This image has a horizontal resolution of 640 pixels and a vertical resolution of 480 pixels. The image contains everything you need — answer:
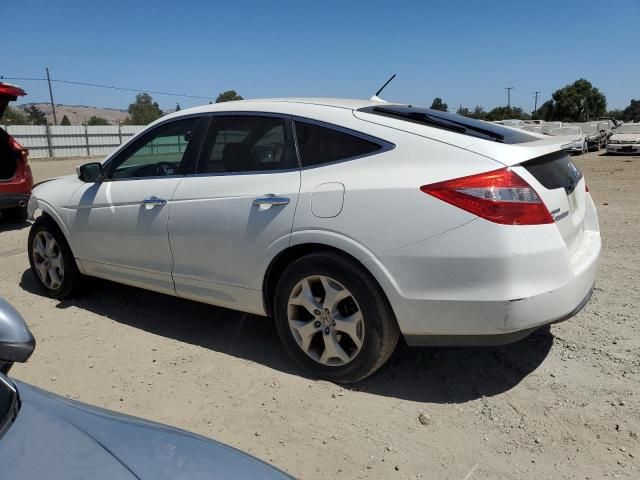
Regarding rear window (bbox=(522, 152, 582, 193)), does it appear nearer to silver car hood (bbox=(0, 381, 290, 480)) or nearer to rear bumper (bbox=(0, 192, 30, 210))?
silver car hood (bbox=(0, 381, 290, 480))

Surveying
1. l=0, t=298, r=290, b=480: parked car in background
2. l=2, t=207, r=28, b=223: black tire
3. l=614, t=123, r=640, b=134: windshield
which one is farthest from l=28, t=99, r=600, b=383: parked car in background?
l=614, t=123, r=640, b=134: windshield

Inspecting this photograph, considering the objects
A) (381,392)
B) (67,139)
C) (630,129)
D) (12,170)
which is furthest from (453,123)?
(67,139)

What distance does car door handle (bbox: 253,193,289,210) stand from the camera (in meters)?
3.23

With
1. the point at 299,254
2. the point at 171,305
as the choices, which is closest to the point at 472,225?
the point at 299,254

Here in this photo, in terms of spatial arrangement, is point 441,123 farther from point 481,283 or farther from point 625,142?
point 625,142

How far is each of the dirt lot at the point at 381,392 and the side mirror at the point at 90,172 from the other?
3.69ft

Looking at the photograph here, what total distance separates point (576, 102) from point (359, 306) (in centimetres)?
7606

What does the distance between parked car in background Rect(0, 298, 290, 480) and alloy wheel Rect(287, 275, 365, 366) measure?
157cm

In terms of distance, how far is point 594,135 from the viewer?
29.1 m

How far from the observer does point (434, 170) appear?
2.84 meters

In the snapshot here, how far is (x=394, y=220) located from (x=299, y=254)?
27.4 inches

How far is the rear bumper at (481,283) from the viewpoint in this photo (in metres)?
2.68

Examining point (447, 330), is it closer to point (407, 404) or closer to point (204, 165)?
point (407, 404)

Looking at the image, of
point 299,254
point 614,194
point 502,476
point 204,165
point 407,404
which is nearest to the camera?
point 502,476
